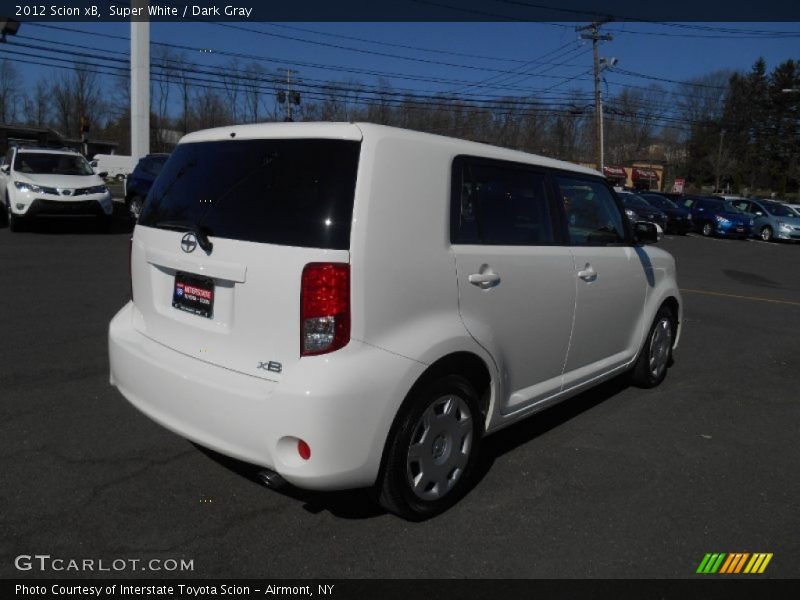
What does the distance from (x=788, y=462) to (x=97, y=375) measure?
481 cm

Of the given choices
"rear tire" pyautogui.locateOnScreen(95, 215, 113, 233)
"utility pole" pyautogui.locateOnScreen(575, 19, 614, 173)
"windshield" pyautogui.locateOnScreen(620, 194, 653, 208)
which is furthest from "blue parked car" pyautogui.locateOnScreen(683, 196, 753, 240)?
"rear tire" pyautogui.locateOnScreen(95, 215, 113, 233)

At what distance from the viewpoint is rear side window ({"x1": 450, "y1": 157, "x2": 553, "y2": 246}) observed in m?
3.28

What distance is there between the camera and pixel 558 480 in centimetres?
372

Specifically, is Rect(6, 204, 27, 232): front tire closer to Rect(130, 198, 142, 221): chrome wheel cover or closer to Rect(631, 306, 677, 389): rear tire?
Rect(130, 198, 142, 221): chrome wheel cover

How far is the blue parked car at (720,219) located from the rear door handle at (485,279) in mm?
26005

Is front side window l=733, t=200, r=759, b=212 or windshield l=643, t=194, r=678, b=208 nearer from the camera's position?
front side window l=733, t=200, r=759, b=212

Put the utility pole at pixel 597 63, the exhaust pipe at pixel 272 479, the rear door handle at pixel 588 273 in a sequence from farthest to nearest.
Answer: the utility pole at pixel 597 63 < the rear door handle at pixel 588 273 < the exhaust pipe at pixel 272 479

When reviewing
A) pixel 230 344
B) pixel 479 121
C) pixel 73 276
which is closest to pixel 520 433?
pixel 230 344

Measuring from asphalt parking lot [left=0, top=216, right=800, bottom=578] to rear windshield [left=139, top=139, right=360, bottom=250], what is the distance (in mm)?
1339

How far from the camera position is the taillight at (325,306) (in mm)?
2695

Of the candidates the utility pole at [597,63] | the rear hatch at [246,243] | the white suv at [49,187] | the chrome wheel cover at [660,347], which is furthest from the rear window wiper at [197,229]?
the utility pole at [597,63]

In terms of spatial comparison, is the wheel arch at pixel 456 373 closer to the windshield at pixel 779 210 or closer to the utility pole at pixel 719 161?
the windshield at pixel 779 210
